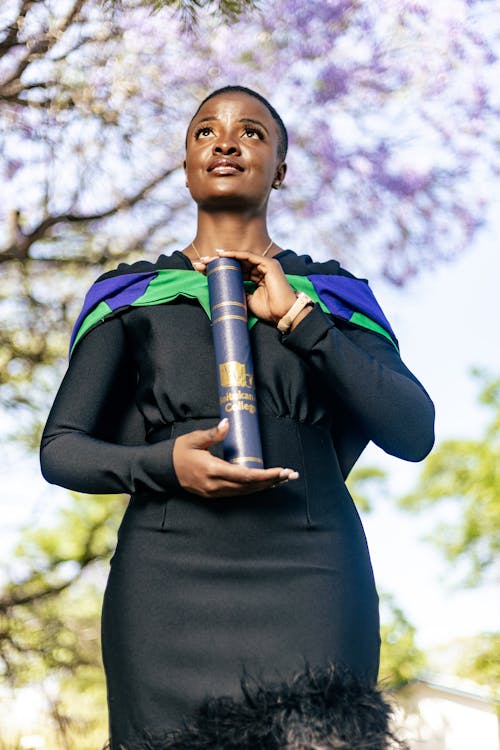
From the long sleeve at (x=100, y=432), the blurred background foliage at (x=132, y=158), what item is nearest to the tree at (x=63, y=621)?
the blurred background foliage at (x=132, y=158)

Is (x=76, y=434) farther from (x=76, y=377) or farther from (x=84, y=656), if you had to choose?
(x=84, y=656)

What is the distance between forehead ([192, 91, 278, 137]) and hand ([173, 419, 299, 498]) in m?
0.75

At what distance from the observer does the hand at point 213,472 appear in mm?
1687

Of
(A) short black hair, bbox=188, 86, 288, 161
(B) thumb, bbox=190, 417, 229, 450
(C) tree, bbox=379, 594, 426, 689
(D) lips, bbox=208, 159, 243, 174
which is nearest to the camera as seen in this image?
(B) thumb, bbox=190, 417, 229, 450

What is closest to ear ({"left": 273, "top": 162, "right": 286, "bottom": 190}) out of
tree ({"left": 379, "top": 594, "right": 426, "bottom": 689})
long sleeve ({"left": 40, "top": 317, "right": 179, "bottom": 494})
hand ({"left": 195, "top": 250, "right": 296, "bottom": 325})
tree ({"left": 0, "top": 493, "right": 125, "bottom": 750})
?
hand ({"left": 195, "top": 250, "right": 296, "bottom": 325})

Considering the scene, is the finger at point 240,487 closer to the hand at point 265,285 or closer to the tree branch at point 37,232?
the hand at point 265,285

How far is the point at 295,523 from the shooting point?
186 centimetres

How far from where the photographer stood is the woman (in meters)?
1.76

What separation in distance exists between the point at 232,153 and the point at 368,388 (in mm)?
581

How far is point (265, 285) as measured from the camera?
6.43 feet

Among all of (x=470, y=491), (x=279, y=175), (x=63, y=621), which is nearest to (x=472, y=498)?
(x=470, y=491)

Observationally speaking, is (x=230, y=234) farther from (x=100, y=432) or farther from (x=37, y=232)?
(x=37, y=232)

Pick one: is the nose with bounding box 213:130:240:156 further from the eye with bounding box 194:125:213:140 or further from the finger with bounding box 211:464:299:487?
the finger with bounding box 211:464:299:487

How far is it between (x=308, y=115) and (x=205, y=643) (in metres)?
4.56
